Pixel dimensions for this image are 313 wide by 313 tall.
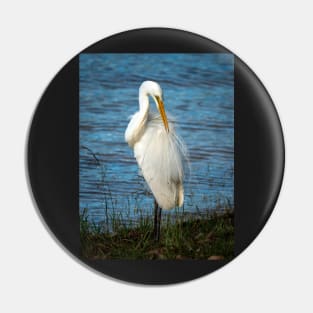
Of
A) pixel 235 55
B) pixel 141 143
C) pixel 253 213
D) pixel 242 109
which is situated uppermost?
pixel 235 55

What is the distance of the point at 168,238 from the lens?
2.70m

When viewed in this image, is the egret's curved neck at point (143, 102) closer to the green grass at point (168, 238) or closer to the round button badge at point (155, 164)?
the round button badge at point (155, 164)

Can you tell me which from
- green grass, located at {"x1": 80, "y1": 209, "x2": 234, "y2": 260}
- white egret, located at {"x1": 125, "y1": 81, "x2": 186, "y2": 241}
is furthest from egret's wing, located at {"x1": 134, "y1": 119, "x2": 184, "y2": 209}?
green grass, located at {"x1": 80, "y1": 209, "x2": 234, "y2": 260}

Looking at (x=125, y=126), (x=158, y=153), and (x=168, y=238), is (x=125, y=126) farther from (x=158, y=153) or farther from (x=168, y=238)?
(x=168, y=238)

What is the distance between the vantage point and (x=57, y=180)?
2686 mm

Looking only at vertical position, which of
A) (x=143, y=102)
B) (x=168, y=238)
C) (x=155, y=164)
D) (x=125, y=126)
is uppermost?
(x=143, y=102)

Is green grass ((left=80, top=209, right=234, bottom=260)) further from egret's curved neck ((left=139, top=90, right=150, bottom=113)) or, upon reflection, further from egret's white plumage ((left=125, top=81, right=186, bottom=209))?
egret's curved neck ((left=139, top=90, right=150, bottom=113))

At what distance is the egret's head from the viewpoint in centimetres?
266

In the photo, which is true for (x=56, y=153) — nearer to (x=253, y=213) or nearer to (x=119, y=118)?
(x=119, y=118)

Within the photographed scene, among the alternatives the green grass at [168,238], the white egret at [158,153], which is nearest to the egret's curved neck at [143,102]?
the white egret at [158,153]

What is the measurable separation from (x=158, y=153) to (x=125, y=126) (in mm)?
208

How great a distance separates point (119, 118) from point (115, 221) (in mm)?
501

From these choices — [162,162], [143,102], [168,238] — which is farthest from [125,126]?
[168,238]

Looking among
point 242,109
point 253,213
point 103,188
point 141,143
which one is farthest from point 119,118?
point 253,213
